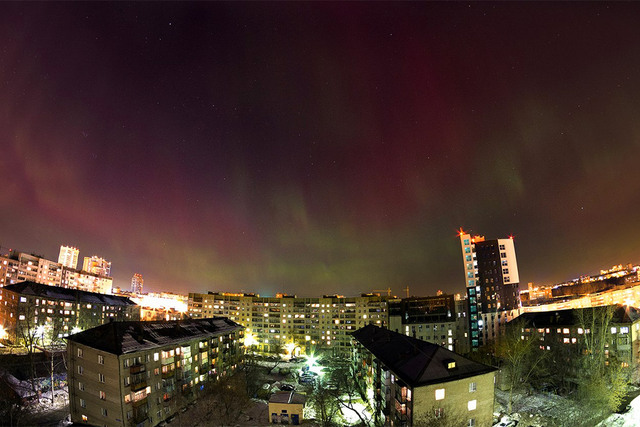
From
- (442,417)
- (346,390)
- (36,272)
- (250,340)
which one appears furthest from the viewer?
(36,272)

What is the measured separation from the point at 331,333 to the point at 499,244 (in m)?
65.8

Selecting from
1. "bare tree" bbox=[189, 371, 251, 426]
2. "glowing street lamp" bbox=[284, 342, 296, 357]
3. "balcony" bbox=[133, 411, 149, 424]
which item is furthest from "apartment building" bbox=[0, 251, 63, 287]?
"balcony" bbox=[133, 411, 149, 424]

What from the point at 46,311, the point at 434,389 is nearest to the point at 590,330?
the point at 434,389

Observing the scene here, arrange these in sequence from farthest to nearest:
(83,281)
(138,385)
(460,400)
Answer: (83,281) < (138,385) < (460,400)

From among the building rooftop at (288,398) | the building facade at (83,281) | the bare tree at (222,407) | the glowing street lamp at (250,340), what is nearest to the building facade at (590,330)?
the building rooftop at (288,398)

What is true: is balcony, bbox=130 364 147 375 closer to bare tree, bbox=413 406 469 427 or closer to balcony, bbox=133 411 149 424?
balcony, bbox=133 411 149 424

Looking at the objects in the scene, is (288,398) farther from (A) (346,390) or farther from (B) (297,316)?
(B) (297,316)

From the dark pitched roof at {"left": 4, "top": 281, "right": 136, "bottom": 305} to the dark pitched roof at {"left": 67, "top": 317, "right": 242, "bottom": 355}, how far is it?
60167 millimetres

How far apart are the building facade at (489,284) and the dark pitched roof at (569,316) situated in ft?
69.9

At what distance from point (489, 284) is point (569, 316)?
3890cm

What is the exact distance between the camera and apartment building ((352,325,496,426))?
118 feet

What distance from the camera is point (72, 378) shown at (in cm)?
4494

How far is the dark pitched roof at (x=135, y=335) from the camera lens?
43719 millimetres

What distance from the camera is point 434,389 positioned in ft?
119
